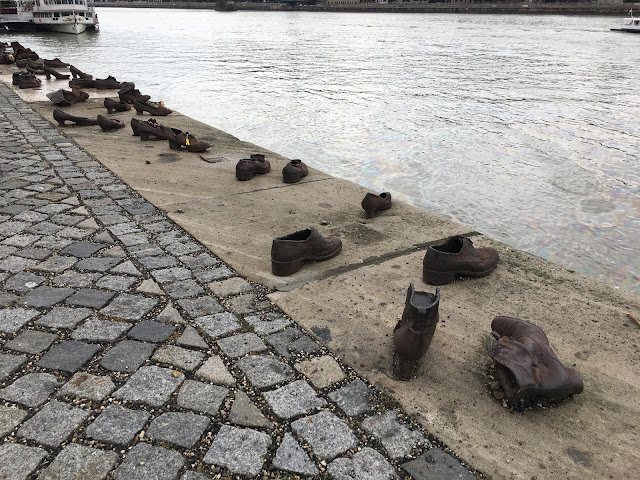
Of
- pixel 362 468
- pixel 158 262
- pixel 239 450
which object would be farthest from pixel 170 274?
pixel 362 468

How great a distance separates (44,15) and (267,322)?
1789 inches

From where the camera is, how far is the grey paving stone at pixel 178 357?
7.88ft

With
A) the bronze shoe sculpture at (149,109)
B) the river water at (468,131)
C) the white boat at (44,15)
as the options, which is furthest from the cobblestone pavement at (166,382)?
the white boat at (44,15)

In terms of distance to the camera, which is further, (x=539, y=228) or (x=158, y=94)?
(x=158, y=94)

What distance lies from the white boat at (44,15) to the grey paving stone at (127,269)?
41.7 metres

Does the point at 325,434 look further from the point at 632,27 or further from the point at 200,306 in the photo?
the point at 632,27

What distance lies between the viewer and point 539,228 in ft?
17.4

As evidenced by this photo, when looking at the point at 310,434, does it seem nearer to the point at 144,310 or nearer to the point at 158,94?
the point at 144,310

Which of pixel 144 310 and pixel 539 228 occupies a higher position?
pixel 144 310

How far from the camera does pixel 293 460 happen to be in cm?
190

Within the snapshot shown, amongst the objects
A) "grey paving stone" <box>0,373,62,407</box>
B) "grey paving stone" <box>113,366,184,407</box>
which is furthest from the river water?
"grey paving stone" <box>0,373,62,407</box>

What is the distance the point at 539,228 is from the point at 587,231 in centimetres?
50

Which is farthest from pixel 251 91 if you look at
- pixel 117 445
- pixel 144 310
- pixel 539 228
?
pixel 117 445

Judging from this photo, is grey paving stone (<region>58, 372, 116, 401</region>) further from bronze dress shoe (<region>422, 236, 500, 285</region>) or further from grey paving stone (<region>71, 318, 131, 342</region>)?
bronze dress shoe (<region>422, 236, 500, 285</region>)
